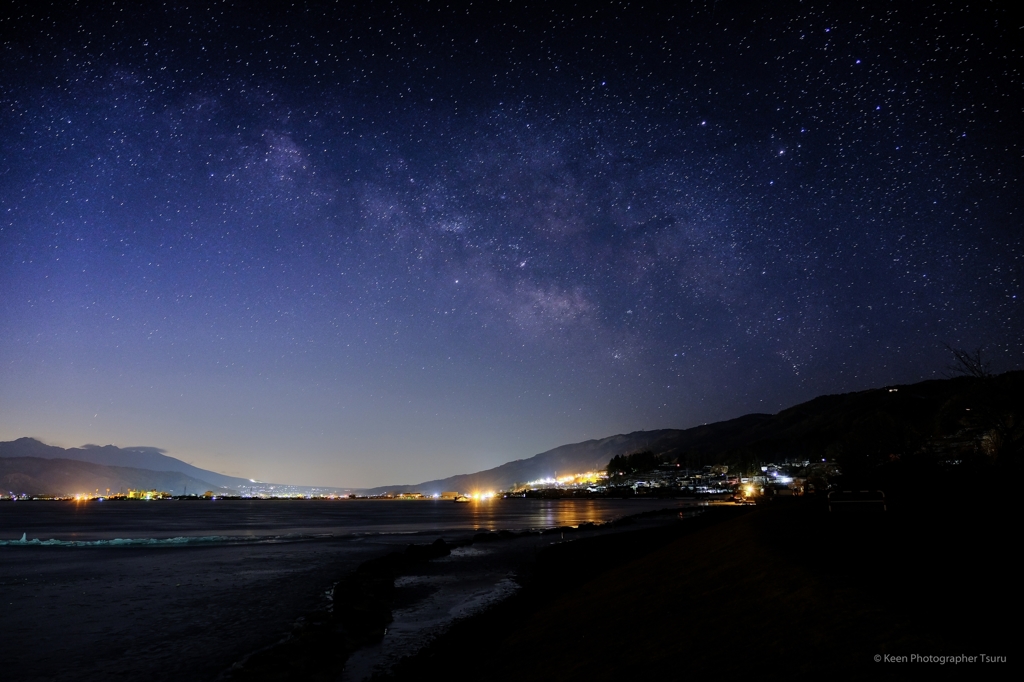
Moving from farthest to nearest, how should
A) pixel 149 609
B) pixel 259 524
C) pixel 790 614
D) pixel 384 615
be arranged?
pixel 259 524 < pixel 149 609 < pixel 384 615 < pixel 790 614

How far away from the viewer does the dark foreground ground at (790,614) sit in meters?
6.60

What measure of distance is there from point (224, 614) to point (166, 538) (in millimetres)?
44970

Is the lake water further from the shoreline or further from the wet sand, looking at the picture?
the shoreline

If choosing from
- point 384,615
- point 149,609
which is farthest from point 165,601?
point 384,615

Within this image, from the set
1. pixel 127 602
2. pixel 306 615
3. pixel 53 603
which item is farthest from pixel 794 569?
pixel 53 603

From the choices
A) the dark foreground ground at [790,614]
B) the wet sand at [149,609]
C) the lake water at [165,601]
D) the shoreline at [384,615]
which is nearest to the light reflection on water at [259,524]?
the lake water at [165,601]

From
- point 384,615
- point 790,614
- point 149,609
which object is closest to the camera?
point 790,614

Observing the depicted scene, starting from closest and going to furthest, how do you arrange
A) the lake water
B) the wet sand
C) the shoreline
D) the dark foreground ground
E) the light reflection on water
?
the dark foreground ground
the shoreline
the wet sand
the lake water
the light reflection on water

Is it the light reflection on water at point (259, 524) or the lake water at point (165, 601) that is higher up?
the lake water at point (165, 601)

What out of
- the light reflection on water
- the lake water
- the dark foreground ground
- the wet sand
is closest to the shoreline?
the lake water

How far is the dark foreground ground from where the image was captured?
6602 mm

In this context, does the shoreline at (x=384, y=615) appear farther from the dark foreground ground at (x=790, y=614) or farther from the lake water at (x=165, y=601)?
the dark foreground ground at (x=790, y=614)

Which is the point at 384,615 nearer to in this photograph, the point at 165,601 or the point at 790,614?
the point at 165,601

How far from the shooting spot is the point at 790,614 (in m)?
8.48
